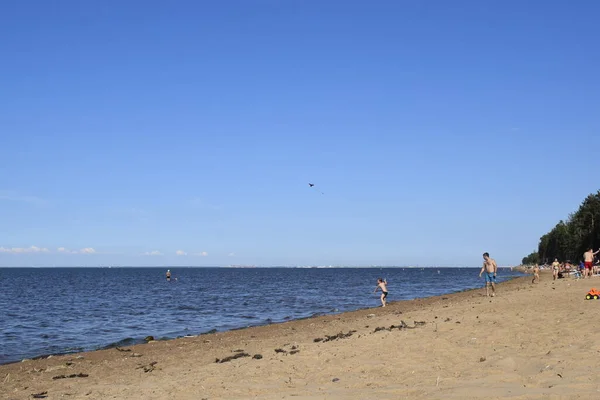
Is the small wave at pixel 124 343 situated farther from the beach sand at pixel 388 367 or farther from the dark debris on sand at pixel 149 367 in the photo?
the dark debris on sand at pixel 149 367

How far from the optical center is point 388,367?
11203 mm

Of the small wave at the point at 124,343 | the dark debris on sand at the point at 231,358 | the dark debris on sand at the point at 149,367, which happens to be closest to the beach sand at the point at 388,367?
the dark debris on sand at the point at 149,367

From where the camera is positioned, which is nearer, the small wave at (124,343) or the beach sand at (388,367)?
the beach sand at (388,367)

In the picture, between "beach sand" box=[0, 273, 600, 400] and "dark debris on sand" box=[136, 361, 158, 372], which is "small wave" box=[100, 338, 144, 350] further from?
"dark debris on sand" box=[136, 361, 158, 372]

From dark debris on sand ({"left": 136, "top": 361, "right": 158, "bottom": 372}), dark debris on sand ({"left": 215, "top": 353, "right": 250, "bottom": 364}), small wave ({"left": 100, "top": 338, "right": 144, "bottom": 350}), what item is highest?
dark debris on sand ({"left": 215, "top": 353, "right": 250, "bottom": 364})

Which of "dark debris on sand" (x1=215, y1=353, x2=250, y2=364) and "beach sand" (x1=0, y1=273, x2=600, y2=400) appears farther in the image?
"dark debris on sand" (x1=215, y1=353, x2=250, y2=364)

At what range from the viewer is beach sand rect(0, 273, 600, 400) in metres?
9.27

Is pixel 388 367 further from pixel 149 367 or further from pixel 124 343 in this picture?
pixel 124 343

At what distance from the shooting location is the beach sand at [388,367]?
927 cm

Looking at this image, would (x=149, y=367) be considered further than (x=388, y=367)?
Yes

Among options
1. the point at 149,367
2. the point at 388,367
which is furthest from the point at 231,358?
the point at 388,367

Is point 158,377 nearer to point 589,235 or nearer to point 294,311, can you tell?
point 294,311

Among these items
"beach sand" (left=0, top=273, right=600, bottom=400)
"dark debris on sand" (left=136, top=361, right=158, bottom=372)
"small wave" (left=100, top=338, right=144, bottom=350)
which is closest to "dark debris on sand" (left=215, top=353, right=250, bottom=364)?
"beach sand" (left=0, top=273, right=600, bottom=400)

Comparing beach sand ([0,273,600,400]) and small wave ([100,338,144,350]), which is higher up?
beach sand ([0,273,600,400])
